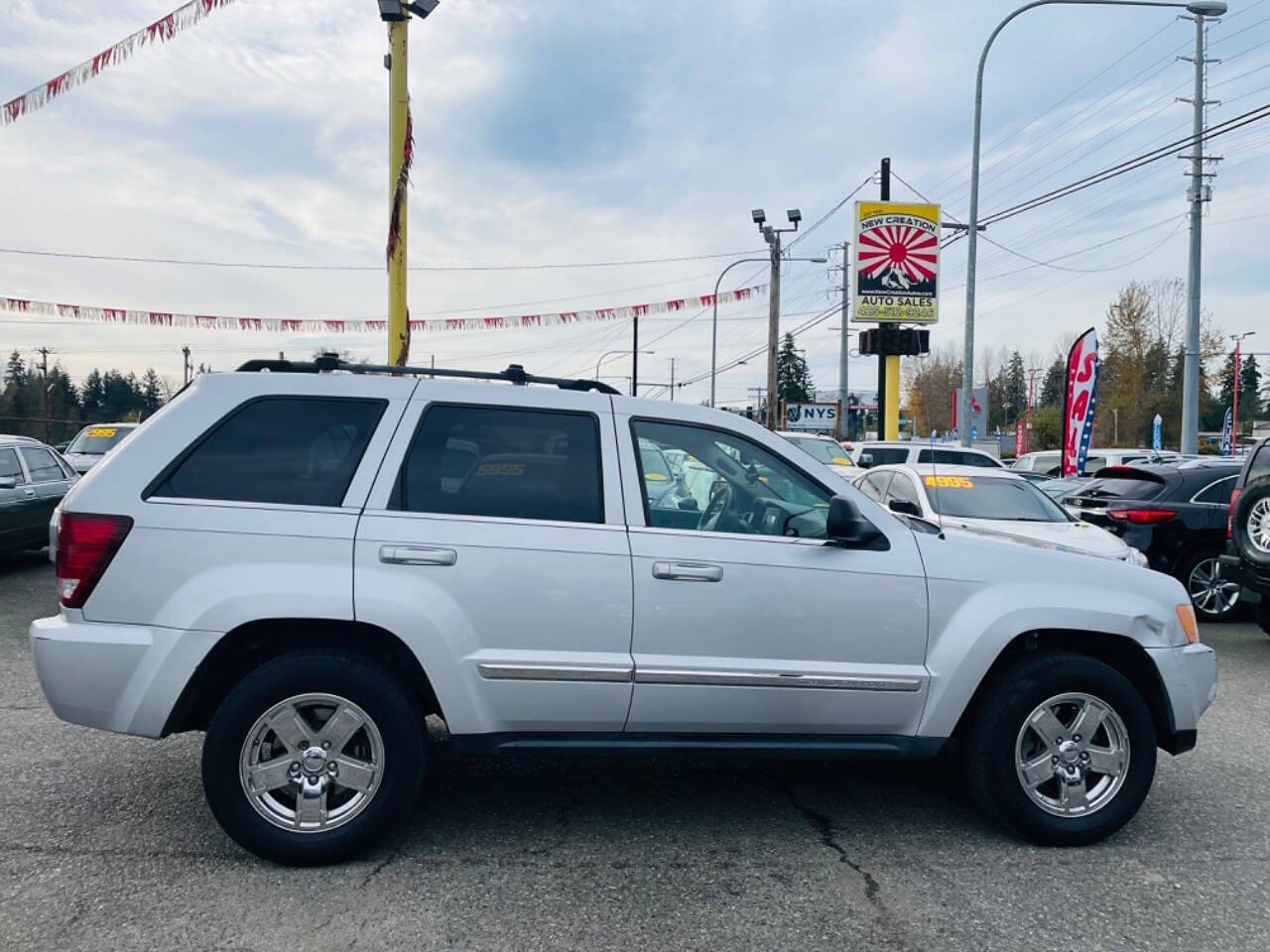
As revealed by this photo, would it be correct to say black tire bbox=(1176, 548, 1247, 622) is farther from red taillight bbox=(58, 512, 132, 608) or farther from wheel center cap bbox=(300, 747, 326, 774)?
red taillight bbox=(58, 512, 132, 608)

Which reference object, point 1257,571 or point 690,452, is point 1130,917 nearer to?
point 690,452

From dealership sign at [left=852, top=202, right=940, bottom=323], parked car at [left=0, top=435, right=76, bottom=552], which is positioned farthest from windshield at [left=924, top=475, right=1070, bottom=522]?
dealership sign at [left=852, top=202, right=940, bottom=323]

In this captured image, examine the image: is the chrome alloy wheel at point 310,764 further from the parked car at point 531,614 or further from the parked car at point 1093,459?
the parked car at point 1093,459

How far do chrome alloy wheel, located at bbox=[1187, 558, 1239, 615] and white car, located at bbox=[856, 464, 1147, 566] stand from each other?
3.40 feet

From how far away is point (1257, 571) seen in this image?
7586 millimetres

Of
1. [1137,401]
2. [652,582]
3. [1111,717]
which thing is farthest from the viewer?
[1137,401]

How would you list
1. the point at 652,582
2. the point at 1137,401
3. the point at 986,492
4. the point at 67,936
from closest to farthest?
the point at 67,936
the point at 652,582
the point at 986,492
the point at 1137,401

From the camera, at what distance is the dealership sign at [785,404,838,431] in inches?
2190

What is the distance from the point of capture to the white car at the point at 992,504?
8609 millimetres

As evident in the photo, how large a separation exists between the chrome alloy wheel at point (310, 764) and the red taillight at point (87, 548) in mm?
794

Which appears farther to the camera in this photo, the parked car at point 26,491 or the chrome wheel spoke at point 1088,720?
the parked car at point 26,491

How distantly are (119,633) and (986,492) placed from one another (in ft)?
25.4

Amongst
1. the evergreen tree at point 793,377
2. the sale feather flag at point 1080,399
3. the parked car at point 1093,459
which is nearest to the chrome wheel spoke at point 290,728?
the sale feather flag at point 1080,399

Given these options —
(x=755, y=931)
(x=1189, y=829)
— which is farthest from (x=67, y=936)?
(x=1189, y=829)
